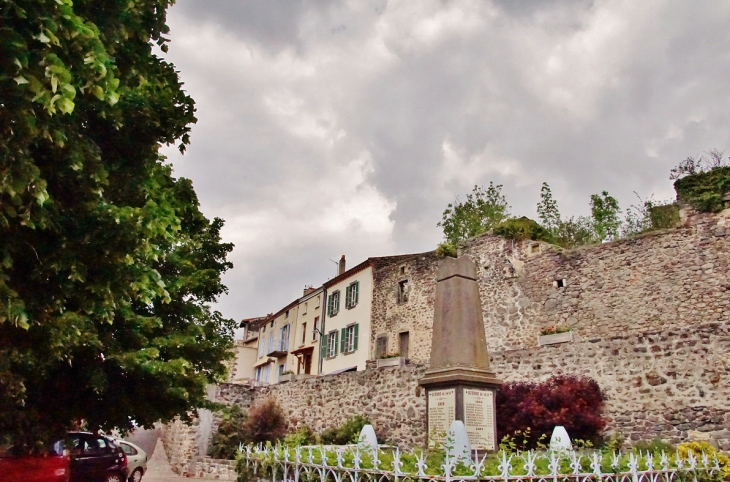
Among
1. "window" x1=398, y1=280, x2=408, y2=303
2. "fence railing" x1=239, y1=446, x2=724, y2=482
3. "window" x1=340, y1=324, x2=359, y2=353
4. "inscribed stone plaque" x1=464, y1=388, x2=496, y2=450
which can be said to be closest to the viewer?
"fence railing" x1=239, y1=446, x2=724, y2=482

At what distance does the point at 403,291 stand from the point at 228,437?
491 inches

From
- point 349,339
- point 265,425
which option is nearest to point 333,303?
point 349,339

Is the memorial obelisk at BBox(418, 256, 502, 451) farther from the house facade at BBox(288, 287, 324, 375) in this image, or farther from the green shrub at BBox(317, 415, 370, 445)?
the house facade at BBox(288, 287, 324, 375)

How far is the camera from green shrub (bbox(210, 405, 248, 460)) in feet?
61.7

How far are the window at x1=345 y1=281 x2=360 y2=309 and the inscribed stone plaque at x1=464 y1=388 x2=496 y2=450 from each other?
75.8 ft

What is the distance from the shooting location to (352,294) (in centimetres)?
3212

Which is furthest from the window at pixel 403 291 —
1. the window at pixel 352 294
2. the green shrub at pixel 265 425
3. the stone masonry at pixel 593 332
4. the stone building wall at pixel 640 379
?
the stone building wall at pixel 640 379

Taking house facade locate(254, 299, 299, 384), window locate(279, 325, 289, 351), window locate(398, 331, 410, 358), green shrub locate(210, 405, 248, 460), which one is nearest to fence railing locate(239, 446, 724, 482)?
green shrub locate(210, 405, 248, 460)

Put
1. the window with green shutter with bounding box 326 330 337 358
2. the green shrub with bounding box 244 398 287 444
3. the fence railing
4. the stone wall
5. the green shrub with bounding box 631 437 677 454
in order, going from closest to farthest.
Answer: the fence railing, the green shrub with bounding box 631 437 677 454, the stone wall, the green shrub with bounding box 244 398 287 444, the window with green shutter with bounding box 326 330 337 358

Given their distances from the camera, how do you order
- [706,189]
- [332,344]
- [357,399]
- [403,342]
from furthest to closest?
[332,344]
[403,342]
[706,189]
[357,399]

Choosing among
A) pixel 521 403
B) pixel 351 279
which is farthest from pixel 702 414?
pixel 351 279

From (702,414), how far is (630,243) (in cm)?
1004

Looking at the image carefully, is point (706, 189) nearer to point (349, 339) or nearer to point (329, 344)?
point (349, 339)

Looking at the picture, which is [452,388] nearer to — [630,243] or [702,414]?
[702,414]
